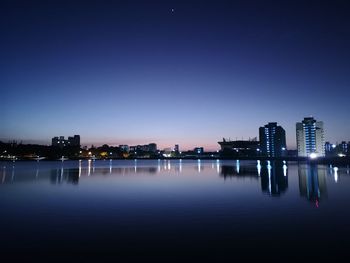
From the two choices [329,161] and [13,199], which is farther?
[329,161]

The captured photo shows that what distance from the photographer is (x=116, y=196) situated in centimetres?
3512

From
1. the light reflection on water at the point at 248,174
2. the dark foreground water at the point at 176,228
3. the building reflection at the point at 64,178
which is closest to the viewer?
the dark foreground water at the point at 176,228

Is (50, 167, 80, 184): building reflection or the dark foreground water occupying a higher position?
the dark foreground water

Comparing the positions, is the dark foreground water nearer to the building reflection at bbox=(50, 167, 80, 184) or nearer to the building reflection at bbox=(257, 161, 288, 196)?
the building reflection at bbox=(257, 161, 288, 196)

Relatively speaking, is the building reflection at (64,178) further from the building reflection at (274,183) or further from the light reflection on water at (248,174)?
the building reflection at (274,183)

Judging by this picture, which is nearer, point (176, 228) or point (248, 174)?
point (176, 228)

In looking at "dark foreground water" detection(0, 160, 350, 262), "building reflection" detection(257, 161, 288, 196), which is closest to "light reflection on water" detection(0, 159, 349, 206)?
"building reflection" detection(257, 161, 288, 196)

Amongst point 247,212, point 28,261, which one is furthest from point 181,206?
point 28,261

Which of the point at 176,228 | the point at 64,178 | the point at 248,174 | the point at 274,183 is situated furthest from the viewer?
the point at 248,174

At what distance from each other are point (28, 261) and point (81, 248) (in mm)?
2616

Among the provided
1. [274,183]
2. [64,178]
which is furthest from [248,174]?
[64,178]

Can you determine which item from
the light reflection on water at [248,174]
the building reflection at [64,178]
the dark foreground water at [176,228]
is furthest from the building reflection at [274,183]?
the building reflection at [64,178]

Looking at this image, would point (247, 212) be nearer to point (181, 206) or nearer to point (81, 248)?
point (181, 206)

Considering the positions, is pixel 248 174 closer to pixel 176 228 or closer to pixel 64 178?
pixel 64 178
